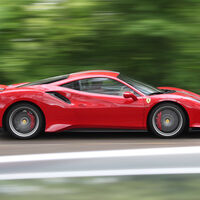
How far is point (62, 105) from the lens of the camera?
267 inches

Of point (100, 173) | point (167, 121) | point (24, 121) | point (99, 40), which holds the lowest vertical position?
point (167, 121)

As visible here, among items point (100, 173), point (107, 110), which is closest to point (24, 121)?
point (107, 110)

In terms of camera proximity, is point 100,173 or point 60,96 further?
point 60,96

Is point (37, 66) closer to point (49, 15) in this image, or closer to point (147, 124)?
point (49, 15)

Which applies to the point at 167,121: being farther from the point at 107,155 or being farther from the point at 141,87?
the point at 107,155

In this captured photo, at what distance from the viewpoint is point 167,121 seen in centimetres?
679

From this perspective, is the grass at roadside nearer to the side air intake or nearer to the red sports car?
the red sports car

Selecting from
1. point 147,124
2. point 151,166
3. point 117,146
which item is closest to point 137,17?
point 147,124

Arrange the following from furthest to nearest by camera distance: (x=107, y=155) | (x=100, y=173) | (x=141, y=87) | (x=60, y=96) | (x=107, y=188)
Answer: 1. (x=141, y=87)
2. (x=60, y=96)
3. (x=107, y=155)
4. (x=100, y=173)
5. (x=107, y=188)

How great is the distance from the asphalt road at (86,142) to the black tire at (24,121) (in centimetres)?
14

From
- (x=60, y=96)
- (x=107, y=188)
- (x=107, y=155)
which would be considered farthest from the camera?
(x=60, y=96)

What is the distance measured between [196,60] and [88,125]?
3.71 m

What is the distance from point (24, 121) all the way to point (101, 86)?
144cm

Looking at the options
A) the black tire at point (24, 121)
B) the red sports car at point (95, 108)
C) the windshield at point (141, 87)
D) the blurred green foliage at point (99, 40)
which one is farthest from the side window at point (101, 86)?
the blurred green foliage at point (99, 40)
